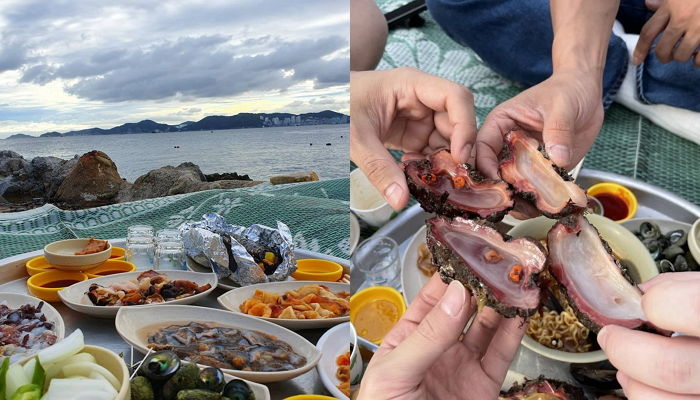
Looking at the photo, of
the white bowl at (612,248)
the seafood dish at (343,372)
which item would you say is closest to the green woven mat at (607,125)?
the white bowl at (612,248)

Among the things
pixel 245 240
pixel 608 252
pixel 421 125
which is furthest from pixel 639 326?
pixel 421 125

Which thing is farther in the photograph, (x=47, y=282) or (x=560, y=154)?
(x=560, y=154)

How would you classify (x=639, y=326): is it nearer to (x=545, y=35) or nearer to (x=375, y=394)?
(x=375, y=394)

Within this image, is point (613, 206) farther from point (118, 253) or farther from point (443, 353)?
point (118, 253)

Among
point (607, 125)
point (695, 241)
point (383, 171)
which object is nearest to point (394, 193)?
point (383, 171)

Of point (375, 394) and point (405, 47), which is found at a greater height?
point (405, 47)

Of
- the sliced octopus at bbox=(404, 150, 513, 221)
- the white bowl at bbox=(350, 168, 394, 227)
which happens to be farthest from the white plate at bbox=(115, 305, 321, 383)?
the white bowl at bbox=(350, 168, 394, 227)

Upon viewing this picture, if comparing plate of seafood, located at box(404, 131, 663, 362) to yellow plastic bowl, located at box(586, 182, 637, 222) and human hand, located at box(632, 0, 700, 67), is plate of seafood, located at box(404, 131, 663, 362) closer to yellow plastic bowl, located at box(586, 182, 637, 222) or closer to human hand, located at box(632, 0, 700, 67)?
yellow plastic bowl, located at box(586, 182, 637, 222)
